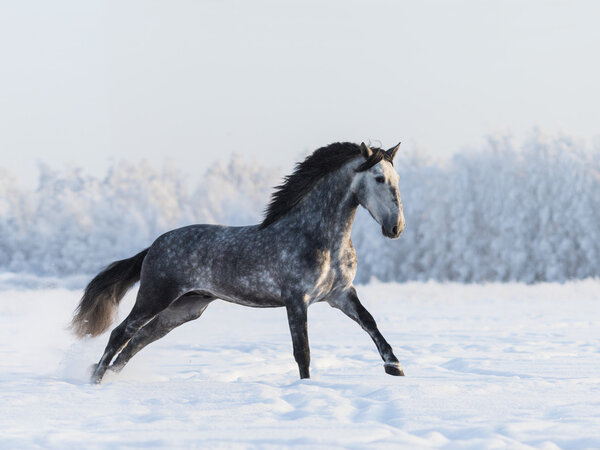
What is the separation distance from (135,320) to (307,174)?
6.33 ft

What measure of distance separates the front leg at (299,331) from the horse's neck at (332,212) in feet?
1.67

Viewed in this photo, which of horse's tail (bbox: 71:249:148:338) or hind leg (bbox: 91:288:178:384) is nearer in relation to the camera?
hind leg (bbox: 91:288:178:384)

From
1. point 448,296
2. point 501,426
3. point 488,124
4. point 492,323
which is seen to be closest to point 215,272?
point 501,426

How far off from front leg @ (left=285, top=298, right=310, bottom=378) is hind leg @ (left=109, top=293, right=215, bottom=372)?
1196 millimetres

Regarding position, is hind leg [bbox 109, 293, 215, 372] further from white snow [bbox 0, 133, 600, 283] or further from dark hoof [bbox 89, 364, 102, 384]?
white snow [bbox 0, 133, 600, 283]

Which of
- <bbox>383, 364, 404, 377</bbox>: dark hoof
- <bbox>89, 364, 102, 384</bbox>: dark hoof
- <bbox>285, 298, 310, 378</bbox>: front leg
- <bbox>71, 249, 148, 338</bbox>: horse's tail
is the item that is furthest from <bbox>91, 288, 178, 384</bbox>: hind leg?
<bbox>383, 364, 404, 377</bbox>: dark hoof

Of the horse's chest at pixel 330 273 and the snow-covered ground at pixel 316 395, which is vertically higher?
the horse's chest at pixel 330 273

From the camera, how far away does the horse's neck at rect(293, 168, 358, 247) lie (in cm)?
538

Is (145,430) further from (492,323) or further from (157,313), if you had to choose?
(492,323)

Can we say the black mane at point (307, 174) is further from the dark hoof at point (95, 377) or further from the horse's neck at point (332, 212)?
the dark hoof at point (95, 377)

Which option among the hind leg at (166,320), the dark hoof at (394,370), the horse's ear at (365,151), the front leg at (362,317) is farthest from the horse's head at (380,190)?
Result: the hind leg at (166,320)

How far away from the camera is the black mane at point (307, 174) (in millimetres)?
5508

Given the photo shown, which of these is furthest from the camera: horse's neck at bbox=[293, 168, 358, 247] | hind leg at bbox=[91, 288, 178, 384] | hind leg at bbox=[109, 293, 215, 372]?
hind leg at bbox=[109, 293, 215, 372]

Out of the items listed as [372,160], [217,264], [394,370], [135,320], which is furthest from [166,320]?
[372,160]
